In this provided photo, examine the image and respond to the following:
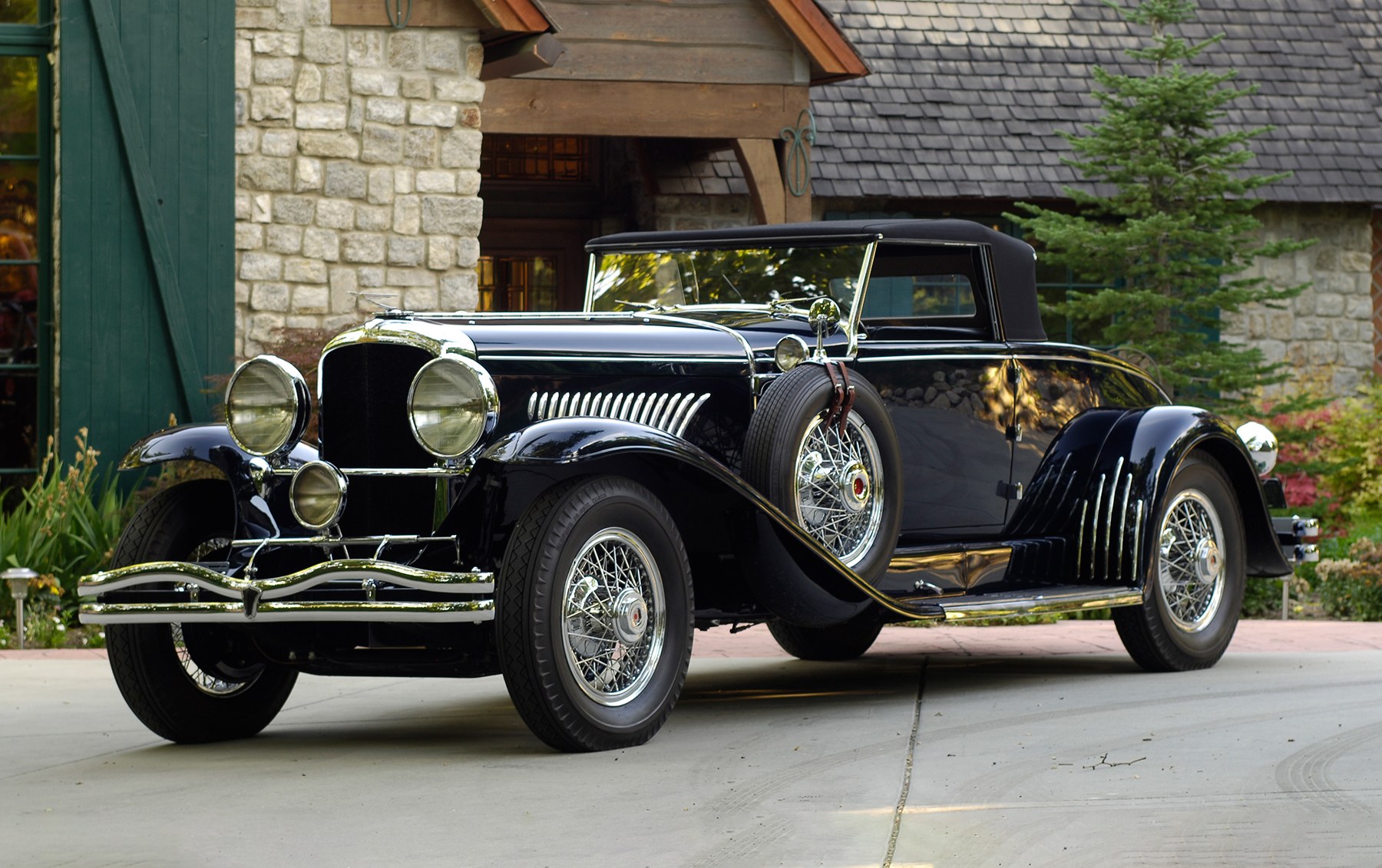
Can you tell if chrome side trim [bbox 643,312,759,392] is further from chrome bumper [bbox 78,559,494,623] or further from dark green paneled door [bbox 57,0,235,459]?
dark green paneled door [bbox 57,0,235,459]

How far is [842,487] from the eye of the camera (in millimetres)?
6160

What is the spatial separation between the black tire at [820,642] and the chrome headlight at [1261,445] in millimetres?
1739

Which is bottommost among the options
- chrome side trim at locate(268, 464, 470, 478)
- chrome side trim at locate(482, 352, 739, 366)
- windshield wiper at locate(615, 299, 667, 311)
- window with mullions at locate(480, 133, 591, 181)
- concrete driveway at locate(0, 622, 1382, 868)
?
concrete driveway at locate(0, 622, 1382, 868)

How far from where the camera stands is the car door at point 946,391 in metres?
6.78

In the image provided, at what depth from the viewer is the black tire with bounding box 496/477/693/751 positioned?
5062 millimetres

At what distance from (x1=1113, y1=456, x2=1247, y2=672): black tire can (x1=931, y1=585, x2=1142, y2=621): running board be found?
288 millimetres

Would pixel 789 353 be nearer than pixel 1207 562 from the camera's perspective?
Yes

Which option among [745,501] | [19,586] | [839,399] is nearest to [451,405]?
[745,501]

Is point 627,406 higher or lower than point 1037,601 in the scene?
higher

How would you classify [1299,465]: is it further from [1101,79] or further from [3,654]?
[3,654]

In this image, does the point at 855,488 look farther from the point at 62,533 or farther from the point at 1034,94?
the point at 1034,94

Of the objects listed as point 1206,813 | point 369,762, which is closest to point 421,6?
point 369,762

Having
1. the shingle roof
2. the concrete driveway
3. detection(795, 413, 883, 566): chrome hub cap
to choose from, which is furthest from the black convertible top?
the shingle roof

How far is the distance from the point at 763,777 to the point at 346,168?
6.86 metres
